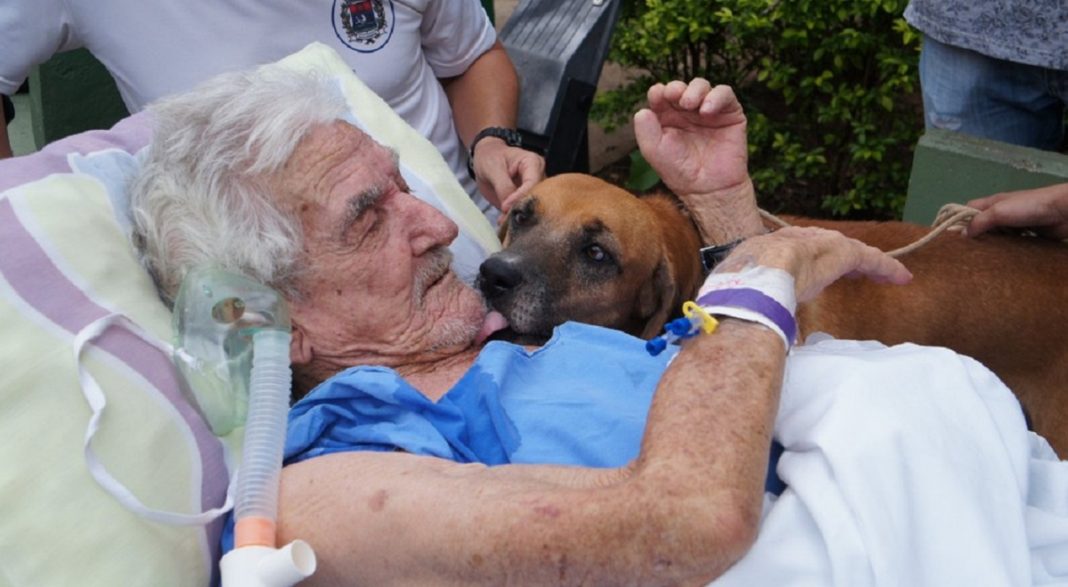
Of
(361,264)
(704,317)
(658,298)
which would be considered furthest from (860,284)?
(361,264)

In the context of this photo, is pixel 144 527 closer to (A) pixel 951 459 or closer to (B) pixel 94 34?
(A) pixel 951 459

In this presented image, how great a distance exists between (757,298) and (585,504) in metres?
0.53

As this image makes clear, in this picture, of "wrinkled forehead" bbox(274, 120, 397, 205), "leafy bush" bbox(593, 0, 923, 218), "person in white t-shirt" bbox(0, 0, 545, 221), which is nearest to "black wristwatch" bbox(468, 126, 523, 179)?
"person in white t-shirt" bbox(0, 0, 545, 221)

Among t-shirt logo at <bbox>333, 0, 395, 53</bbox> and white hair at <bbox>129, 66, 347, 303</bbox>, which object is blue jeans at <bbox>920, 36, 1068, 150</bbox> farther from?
white hair at <bbox>129, 66, 347, 303</bbox>

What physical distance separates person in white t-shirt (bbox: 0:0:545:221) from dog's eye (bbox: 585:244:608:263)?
0.31 meters

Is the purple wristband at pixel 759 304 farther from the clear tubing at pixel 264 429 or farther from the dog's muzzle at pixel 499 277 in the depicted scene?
the dog's muzzle at pixel 499 277

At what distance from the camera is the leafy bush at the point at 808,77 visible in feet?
16.6

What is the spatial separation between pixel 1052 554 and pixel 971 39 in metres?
2.09

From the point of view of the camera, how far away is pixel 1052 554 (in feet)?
6.33

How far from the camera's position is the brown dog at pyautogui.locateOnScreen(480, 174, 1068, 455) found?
9.96 ft

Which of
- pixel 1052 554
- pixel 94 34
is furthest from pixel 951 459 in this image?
pixel 94 34

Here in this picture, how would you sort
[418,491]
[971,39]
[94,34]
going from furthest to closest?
1. [971,39]
2. [94,34]
3. [418,491]

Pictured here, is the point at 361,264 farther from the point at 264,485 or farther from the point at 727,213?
the point at 727,213

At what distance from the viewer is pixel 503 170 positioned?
133 inches
